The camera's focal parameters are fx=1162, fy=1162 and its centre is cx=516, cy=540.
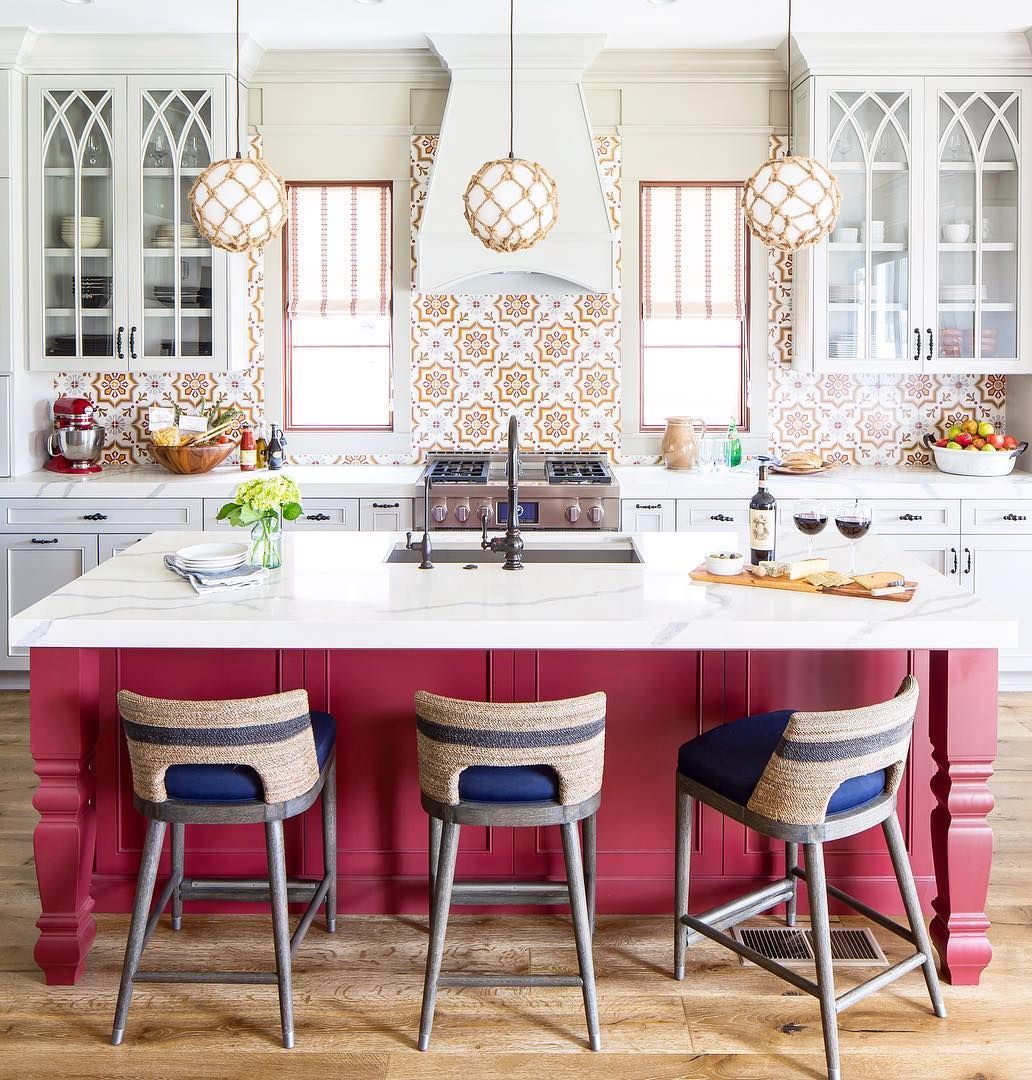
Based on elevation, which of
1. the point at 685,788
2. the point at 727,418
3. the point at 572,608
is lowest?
the point at 685,788

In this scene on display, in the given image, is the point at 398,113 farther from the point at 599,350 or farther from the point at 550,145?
the point at 599,350

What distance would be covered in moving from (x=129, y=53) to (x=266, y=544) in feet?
10.4

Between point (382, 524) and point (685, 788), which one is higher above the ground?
point (382, 524)

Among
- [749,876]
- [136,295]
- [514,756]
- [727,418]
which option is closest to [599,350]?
[727,418]

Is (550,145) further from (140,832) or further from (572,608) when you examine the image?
(140,832)

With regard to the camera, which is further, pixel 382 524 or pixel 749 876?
pixel 382 524

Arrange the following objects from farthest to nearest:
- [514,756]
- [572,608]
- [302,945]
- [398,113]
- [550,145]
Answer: [398,113] → [550,145] → [302,945] → [572,608] → [514,756]

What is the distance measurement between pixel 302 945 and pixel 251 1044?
44 cm

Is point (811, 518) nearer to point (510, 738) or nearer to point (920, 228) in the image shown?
point (510, 738)

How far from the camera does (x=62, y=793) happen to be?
271cm

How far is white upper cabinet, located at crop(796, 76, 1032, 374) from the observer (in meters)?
5.25

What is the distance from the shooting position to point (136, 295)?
5273mm

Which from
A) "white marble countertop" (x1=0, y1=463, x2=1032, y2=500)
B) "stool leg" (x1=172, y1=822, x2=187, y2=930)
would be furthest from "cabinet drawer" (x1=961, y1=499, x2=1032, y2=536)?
"stool leg" (x1=172, y1=822, x2=187, y2=930)

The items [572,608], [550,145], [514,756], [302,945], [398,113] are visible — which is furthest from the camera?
[398,113]
